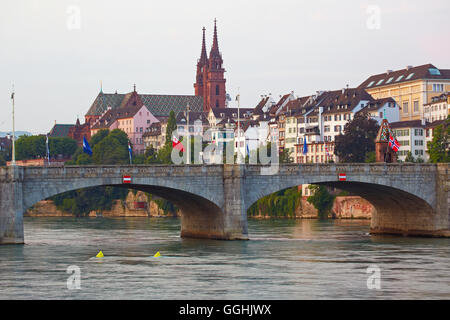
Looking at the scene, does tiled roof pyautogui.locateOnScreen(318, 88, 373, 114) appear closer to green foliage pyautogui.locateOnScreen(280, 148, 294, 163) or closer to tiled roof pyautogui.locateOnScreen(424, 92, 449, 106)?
green foliage pyautogui.locateOnScreen(280, 148, 294, 163)

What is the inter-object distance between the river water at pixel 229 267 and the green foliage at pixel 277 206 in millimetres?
45590

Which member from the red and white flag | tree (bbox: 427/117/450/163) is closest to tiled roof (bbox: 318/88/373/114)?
tree (bbox: 427/117/450/163)

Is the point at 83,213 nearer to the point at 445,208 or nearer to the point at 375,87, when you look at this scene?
the point at 375,87

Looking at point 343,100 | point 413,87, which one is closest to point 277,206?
point 343,100

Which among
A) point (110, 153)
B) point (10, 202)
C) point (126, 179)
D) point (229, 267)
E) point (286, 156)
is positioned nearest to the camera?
point (229, 267)

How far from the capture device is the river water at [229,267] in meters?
53.2

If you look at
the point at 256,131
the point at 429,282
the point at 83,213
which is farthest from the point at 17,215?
the point at 256,131

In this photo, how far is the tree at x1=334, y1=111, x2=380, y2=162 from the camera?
145m

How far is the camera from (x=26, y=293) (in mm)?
52656

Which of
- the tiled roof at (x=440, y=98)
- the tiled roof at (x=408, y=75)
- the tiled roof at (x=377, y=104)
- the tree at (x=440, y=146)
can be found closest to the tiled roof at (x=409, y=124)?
the tiled roof at (x=377, y=104)

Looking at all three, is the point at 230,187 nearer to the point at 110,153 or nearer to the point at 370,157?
the point at 370,157

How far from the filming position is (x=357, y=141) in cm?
14475

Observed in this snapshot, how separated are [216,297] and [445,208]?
40.8m

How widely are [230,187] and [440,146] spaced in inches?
1967
